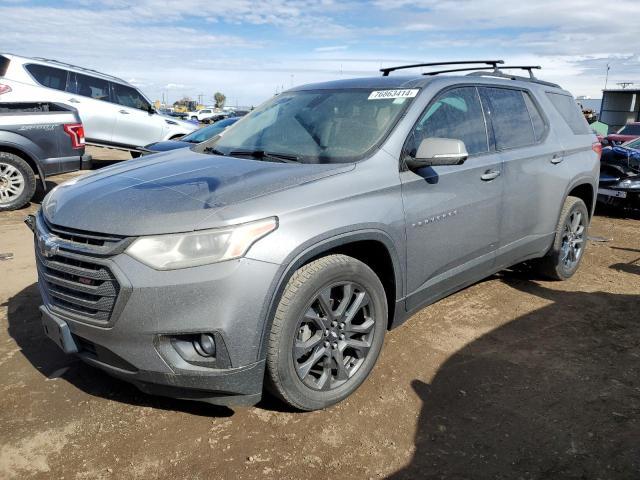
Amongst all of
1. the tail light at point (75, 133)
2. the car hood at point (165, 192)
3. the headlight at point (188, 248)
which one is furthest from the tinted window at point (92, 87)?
the headlight at point (188, 248)

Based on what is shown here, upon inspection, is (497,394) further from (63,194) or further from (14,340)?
(14,340)

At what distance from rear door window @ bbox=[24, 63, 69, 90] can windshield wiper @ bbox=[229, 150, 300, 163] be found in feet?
28.6

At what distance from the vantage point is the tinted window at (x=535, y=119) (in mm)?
4359

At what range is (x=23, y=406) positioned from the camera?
291cm

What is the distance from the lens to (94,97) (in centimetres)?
1109

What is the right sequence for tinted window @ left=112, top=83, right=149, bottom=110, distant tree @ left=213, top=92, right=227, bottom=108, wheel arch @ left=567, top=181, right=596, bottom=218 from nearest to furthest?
wheel arch @ left=567, top=181, right=596, bottom=218 → tinted window @ left=112, top=83, right=149, bottom=110 → distant tree @ left=213, top=92, right=227, bottom=108

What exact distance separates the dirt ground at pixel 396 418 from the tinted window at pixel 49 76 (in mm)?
7885

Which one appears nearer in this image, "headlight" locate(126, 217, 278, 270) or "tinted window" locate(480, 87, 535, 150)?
"headlight" locate(126, 217, 278, 270)

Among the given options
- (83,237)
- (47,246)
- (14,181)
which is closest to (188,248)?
(83,237)

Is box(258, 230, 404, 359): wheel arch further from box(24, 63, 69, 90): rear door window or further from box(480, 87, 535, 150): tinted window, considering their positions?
box(24, 63, 69, 90): rear door window

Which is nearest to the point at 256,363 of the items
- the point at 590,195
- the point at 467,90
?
the point at 467,90

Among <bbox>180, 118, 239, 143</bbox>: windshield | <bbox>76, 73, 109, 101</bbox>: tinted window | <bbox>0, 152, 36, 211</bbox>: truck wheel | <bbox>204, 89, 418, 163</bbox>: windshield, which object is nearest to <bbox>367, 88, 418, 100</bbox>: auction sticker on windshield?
<bbox>204, 89, 418, 163</bbox>: windshield

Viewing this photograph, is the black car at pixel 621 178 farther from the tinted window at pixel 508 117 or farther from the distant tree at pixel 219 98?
the distant tree at pixel 219 98

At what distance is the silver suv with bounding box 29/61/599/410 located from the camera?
238 cm
